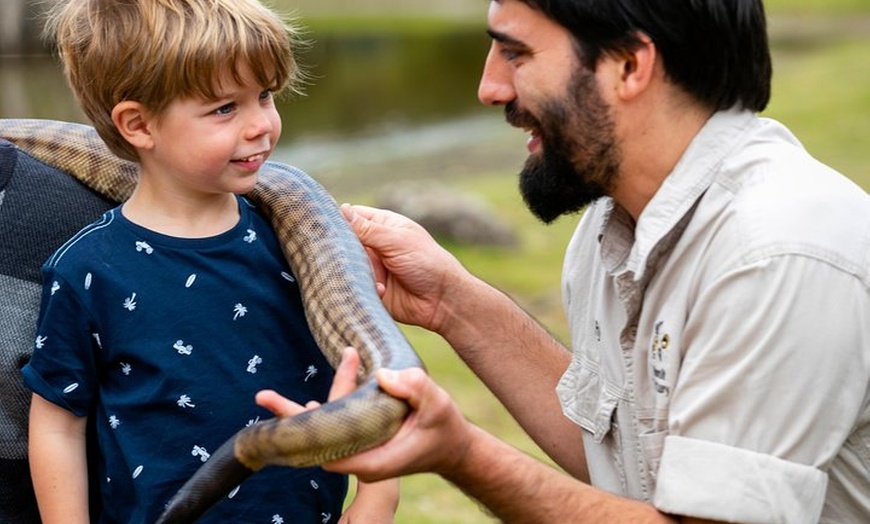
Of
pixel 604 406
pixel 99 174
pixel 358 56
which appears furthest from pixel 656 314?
pixel 358 56

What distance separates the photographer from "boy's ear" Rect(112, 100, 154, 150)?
3.32 meters

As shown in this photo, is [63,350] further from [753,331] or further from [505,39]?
[753,331]

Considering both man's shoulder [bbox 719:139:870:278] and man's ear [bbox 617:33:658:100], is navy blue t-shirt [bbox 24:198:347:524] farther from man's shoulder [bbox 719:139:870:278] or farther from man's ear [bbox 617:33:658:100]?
man's shoulder [bbox 719:139:870:278]

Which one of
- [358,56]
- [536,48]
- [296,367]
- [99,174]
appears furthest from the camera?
[358,56]

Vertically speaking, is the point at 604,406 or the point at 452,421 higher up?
the point at 452,421

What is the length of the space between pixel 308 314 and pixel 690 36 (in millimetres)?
1267

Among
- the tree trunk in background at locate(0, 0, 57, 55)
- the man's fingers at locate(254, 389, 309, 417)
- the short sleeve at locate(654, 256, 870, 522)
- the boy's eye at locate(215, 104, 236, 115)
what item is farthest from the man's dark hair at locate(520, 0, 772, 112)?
the tree trunk in background at locate(0, 0, 57, 55)

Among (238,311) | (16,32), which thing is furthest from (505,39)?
(16,32)

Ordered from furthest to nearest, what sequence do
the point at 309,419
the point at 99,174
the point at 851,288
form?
the point at 99,174 < the point at 851,288 < the point at 309,419

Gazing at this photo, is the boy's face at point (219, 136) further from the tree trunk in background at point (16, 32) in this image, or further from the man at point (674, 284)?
the tree trunk in background at point (16, 32)

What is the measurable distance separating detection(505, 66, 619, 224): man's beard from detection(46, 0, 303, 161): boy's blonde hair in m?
0.79

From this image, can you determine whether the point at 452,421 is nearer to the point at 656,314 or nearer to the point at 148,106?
the point at 656,314

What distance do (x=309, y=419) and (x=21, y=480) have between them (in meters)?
1.12

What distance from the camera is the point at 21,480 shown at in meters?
3.55
